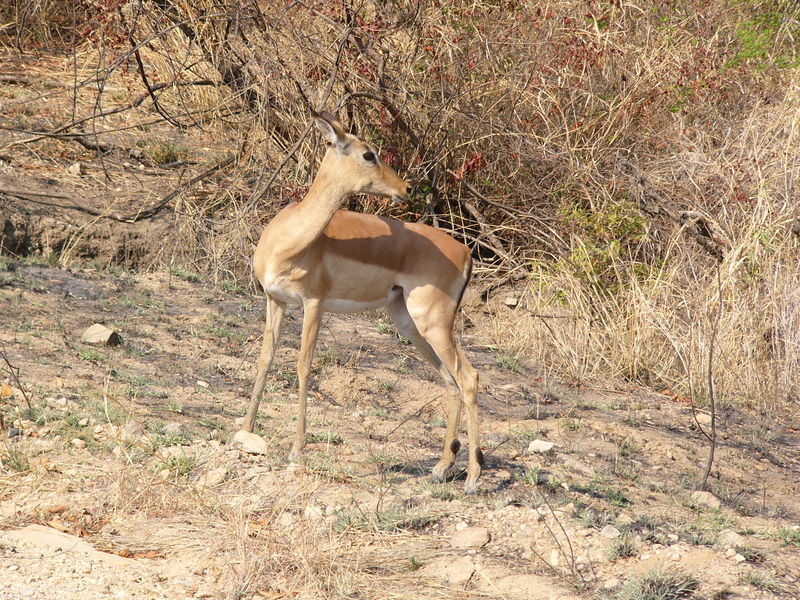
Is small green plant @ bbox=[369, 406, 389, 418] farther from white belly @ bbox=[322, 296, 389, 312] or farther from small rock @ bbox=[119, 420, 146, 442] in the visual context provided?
small rock @ bbox=[119, 420, 146, 442]

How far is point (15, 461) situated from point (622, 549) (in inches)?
117

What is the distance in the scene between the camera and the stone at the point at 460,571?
4.41 meters

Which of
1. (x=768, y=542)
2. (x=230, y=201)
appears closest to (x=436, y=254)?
(x=768, y=542)

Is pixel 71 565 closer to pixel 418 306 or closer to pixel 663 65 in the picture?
pixel 418 306

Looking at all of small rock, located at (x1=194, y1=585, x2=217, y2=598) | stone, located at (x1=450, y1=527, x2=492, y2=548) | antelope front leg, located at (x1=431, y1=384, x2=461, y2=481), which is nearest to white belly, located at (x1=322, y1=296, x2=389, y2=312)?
antelope front leg, located at (x1=431, y1=384, x2=461, y2=481)

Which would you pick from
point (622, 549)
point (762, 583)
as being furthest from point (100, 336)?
point (762, 583)

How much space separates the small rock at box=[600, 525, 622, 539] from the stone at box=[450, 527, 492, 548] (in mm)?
539

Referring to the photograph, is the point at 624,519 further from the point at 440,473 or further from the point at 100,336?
the point at 100,336

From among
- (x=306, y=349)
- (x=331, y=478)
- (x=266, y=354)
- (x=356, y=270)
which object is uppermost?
(x=356, y=270)

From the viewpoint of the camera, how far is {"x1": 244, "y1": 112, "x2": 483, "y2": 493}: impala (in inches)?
233

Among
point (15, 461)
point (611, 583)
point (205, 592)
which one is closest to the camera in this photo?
point (205, 592)

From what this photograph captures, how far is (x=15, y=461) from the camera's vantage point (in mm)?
5223

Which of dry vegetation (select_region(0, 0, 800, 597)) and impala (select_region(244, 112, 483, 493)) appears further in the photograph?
dry vegetation (select_region(0, 0, 800, 597))

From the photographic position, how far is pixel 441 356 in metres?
6.00
